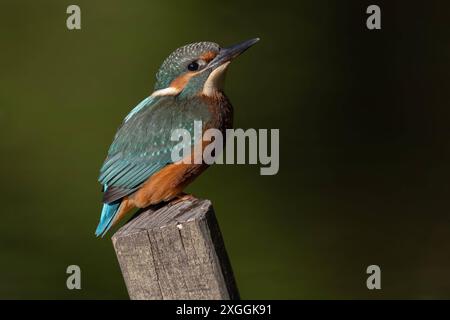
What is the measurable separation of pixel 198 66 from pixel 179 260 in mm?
2013

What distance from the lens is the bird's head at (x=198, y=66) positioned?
5125mm

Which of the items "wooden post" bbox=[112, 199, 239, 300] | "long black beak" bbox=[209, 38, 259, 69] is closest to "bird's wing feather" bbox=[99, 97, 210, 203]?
"long black beak" bbox=[209, 38, 259, 69]

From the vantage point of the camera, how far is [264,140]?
6457 millimetres

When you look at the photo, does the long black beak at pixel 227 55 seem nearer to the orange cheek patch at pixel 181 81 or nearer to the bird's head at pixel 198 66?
the bird's head at pixel 198 66

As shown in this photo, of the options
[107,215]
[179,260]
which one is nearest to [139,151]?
[107,215]

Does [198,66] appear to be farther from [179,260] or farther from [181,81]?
[179,260]

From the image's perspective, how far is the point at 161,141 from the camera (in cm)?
487

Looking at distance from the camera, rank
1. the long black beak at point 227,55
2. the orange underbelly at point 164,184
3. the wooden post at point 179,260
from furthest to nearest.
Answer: the long black beak at point 227,55 < the orange underbelly at point 164,184 < the wooden post at point 179,260

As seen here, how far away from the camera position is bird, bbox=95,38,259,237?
15.9 ft

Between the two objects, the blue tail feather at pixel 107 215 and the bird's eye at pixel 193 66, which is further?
the bird's eye at pixel 193 66

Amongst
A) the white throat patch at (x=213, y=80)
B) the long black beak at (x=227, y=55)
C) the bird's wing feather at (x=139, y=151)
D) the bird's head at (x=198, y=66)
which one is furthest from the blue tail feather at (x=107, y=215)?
the long black beak at (x=227, y=55)

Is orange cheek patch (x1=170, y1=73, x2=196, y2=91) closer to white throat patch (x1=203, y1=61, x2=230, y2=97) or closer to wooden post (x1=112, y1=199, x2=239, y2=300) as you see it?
white throat patch (x1=203, y1=61, x2=230, y2=97)
